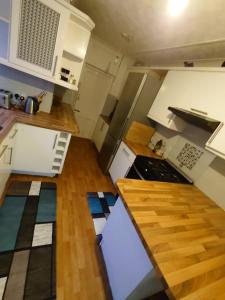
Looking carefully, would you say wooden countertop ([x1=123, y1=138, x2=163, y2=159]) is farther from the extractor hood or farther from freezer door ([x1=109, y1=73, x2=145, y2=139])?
the extractor hood

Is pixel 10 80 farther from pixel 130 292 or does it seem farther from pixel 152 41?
pixel 130 292

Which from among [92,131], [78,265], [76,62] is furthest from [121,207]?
[92,131]

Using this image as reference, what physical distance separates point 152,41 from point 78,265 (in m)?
2.91

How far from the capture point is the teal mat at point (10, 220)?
1.45 metres

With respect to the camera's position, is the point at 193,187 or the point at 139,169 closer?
the point at 193,187

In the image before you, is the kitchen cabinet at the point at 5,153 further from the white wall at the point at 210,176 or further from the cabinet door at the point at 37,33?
the white wall at the point at 210,176

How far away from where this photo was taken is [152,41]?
230 centimetres

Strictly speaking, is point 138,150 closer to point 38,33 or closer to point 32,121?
point 32,121

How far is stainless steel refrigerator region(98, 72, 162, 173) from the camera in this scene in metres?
2.43

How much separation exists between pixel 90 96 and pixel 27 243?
3.31m

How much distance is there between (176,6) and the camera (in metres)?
1.37

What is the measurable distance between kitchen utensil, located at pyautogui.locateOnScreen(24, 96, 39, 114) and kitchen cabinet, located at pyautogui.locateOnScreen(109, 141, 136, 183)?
4.58 ft

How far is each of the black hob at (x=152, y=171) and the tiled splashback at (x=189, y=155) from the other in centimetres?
16

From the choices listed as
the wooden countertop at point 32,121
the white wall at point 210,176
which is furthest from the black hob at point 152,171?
the wooden countertop at point 32,121
